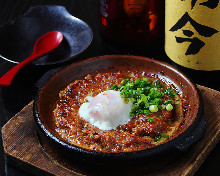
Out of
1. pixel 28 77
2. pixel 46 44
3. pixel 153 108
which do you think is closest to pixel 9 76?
pixel 28 77

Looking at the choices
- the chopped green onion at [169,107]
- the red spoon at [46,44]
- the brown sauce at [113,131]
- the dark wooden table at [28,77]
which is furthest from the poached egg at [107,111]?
the red spoon at [46,44]

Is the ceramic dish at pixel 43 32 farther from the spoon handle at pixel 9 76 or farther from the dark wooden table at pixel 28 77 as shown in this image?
the spoon handle at pixel 9 76

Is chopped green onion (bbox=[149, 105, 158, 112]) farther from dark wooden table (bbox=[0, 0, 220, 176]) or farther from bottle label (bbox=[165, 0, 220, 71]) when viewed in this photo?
bottle label (bbox=[165, 0, 220, 71])

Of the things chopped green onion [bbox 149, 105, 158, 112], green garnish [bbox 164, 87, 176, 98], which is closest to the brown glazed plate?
green garnish [bbox 164, 87, 176, 98]

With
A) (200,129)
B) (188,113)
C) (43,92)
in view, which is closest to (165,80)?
(188,113)

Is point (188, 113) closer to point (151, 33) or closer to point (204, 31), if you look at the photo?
point (204, 31)

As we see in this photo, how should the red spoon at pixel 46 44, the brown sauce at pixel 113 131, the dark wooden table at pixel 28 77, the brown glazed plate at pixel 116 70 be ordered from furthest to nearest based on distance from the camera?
the red spoon at pixel 46 44 < the dark wooden table at pixel 28 77 < the brown sauce at pixel 113 131 < the brown glazed plate at pixel 116 70
